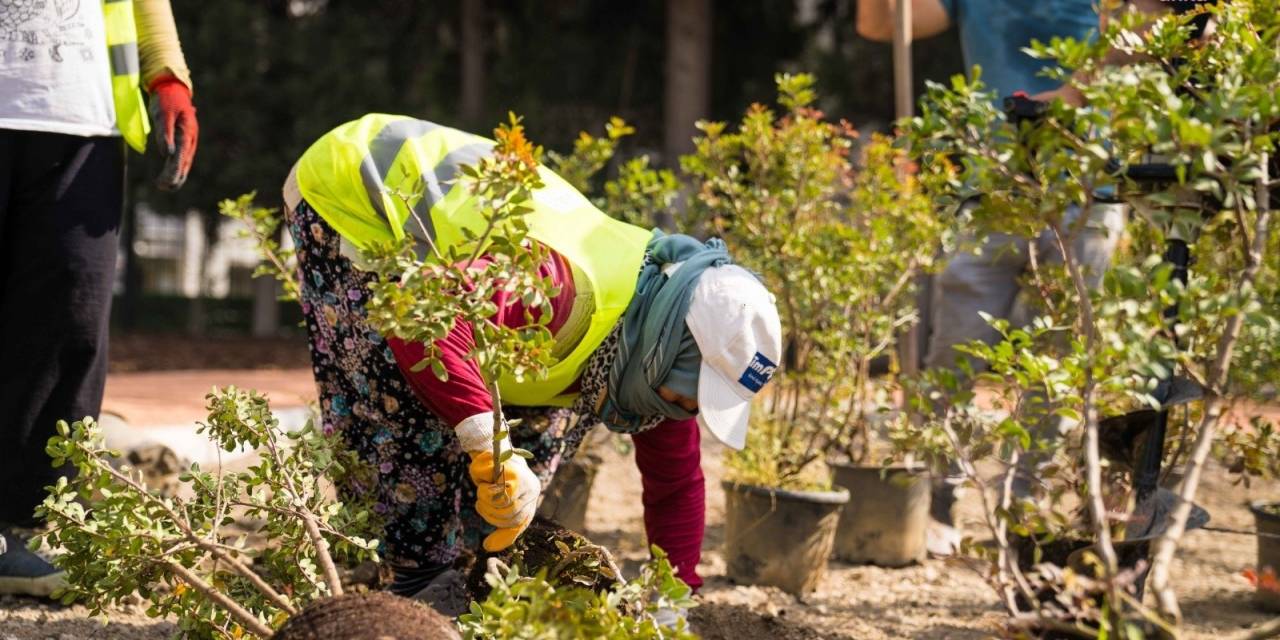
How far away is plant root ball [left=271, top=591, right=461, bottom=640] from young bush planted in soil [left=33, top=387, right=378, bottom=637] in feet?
0.76

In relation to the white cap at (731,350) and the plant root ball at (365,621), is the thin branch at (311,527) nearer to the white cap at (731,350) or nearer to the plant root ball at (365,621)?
the plant root ball at (365,621)

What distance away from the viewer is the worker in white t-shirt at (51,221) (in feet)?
8.74

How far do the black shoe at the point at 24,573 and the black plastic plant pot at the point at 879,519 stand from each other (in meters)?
2.21

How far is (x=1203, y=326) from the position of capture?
265cm

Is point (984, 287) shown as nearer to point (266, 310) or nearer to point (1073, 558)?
point (1073, 558)

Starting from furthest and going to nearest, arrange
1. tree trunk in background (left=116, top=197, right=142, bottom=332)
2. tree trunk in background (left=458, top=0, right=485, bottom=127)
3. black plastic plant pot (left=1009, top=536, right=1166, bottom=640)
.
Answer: tree trunk in background (left=116, top=197, right=142, bottom=332) < tree trunk in background (left=458, top=0, right=485, bottom=127) < black plastic plant pot (left=1009, top=536, right=1166, bottom=640)

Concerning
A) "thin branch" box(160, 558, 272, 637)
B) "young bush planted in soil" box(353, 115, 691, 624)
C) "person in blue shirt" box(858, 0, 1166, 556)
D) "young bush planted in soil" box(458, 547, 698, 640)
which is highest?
"person in blue shirt" box(858, 0, 1166, 556)

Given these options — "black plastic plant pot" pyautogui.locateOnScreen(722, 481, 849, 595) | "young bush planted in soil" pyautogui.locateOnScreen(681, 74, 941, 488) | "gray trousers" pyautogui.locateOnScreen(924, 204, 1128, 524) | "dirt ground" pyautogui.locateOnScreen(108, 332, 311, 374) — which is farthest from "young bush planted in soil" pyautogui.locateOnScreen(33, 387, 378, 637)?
"dirt ground" pyautogui.locateOnScreen(108, 332, 311, 374)

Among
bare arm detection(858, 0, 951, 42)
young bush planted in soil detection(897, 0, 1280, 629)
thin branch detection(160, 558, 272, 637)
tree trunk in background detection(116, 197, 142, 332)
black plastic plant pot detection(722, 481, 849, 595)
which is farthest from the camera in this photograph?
tree trunk in background detection(116, 197, 142, 332)

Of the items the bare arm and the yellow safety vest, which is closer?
the yellow safety vest

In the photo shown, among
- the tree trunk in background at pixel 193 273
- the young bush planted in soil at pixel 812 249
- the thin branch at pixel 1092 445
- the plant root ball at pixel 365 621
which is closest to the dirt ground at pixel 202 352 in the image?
the tree trunk in background at pixel 193 273

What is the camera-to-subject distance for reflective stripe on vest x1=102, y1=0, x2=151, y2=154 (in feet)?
9.18

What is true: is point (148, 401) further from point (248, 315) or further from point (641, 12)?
point (248, 315)

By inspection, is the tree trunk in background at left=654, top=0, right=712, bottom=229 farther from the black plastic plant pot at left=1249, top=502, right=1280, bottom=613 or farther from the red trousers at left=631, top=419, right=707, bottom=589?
the red trousers at left=631, top=419, right=707, bottom=589
